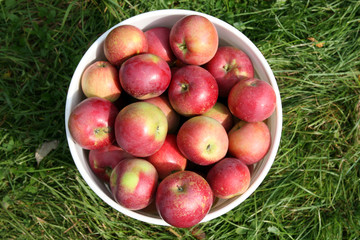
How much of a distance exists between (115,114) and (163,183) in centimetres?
65

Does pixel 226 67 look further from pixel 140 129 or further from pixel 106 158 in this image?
pixel 106 158

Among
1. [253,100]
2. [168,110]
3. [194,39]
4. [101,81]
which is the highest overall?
[194,39]

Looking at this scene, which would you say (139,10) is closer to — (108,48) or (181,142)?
(108,48)

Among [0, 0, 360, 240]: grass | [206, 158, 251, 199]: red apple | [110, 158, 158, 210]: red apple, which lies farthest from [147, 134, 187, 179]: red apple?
[0, 0, 360, 240]: grass

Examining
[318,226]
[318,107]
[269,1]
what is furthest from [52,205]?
[269,1]

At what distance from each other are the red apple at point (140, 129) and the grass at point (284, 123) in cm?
112

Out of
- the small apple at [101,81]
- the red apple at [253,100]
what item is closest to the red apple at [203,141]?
the red apple at [253,100]

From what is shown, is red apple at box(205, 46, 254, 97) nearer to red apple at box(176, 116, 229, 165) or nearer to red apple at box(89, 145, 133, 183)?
red apple at box(176, 116, 229, 165)

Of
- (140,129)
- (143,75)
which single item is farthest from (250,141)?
(143,75)

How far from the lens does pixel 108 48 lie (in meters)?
2.46

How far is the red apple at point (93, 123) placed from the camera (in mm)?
2307

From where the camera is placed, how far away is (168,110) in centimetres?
260

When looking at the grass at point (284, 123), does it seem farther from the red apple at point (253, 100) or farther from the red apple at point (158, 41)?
the red apple at point (253, 100)

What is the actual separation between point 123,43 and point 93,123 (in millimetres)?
649
